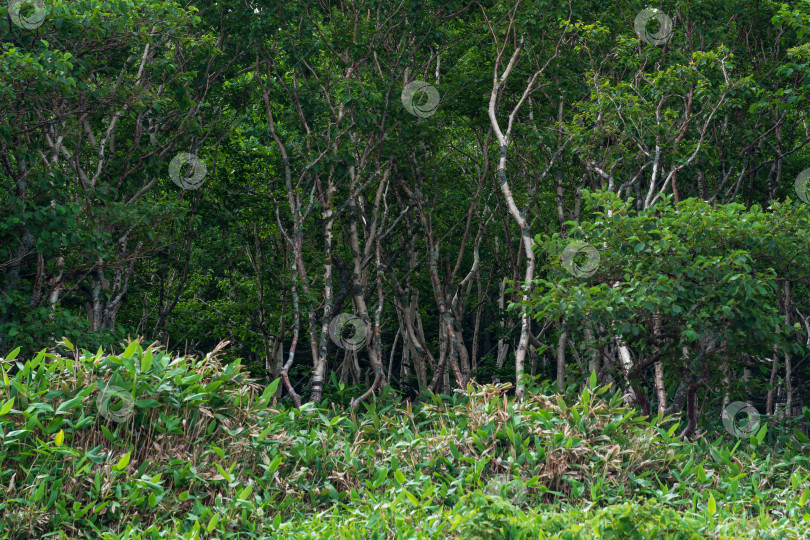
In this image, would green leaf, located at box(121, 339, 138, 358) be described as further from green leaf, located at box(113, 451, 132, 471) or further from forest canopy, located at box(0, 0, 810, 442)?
forest canopy, located at box(0, 0, 810, 442)

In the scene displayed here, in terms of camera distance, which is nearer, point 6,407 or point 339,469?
point 6,407

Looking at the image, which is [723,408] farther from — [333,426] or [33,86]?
[33,86]

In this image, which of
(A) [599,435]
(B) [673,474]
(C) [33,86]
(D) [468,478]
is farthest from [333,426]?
(C) [33,86]

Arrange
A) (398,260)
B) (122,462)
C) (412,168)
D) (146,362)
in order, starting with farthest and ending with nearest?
(398,260) → (412,168) → (146,362) → (122,462)

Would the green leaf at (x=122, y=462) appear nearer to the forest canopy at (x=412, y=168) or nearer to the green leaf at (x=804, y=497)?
the forest canopy at (x=412, y=168)

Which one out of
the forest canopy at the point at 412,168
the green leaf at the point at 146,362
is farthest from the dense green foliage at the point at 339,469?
the forest canopy at the point at 412,168

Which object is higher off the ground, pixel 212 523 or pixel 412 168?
pixel 412 168

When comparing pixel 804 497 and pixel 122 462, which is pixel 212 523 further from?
pixel 804 497

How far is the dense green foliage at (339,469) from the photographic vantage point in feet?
16.9

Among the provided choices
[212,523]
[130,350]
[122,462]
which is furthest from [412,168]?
[212,523]

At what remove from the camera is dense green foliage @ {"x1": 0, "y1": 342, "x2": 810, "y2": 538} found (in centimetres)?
516

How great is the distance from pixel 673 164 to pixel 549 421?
5405 mm

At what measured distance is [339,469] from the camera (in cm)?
647

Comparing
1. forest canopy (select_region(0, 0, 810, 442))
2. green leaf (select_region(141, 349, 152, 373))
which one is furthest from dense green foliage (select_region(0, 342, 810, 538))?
forest canopy (select_region(0, 0, 810, 442))
